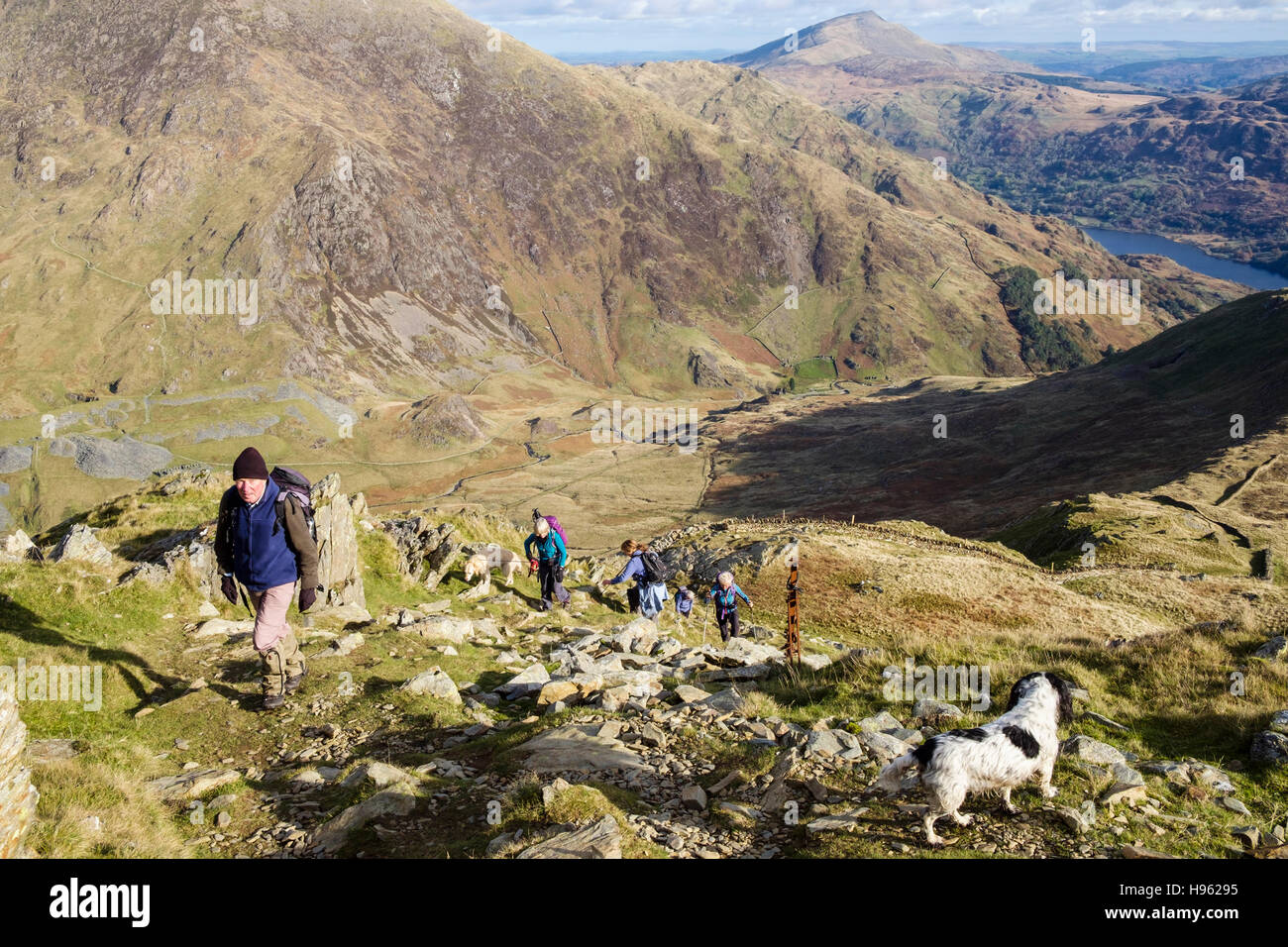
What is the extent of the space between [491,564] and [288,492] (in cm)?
1325

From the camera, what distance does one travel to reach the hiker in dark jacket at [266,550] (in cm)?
1131

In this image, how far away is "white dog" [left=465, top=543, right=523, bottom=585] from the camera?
22.3m

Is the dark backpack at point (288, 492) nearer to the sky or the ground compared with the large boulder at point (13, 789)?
nearer to the sky

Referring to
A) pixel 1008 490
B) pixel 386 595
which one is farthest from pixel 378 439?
pixel 386 595

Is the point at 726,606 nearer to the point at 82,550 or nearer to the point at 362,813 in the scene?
the point at 362,813

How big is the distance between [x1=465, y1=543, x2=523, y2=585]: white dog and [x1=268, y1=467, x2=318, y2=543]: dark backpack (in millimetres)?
10448

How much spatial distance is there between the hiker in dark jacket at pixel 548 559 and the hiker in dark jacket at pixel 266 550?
365 inches

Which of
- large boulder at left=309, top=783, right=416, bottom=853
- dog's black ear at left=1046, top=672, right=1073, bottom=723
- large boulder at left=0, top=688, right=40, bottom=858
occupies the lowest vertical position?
large boulder at left=309, top=783, right=416, bottom=853

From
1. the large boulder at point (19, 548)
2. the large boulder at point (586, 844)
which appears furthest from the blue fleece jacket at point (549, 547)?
the large boulder at point (586, 844)

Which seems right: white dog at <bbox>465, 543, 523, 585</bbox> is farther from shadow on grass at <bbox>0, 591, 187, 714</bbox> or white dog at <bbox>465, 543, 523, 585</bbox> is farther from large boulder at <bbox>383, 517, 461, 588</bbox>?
shadow on grass at <bbox>0, 591, 187, 714</bbox>

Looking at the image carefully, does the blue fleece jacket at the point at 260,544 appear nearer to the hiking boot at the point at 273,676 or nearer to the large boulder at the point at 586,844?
the hiking boot at the point at 273,676

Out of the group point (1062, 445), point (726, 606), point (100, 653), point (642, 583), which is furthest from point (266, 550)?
point (1062, 445)

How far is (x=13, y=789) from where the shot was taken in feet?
22.4

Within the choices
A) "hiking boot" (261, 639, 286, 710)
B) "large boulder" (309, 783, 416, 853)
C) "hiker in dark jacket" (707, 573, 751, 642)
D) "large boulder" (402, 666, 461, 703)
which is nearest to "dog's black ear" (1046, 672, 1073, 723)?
"large boulder" (309, 783, 416, 853)
